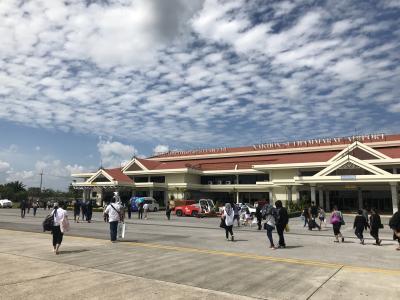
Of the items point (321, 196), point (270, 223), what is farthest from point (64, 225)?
point (321, 196)

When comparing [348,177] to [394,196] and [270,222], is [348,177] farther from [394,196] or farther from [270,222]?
[270,222]

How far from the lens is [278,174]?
4694 cm

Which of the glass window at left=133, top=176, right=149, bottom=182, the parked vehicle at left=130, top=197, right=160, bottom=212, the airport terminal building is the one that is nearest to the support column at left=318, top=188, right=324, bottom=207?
the airport terminal building

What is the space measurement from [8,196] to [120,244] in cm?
8117

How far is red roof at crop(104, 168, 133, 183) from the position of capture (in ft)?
174

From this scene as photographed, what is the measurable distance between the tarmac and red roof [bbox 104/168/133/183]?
40582mm

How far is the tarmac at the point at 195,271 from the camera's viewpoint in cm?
654

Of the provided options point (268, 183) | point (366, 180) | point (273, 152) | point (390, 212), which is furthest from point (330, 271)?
point (273, 152)

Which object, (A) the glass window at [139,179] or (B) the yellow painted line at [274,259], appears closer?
(B) the yellow painted line at [274,259]

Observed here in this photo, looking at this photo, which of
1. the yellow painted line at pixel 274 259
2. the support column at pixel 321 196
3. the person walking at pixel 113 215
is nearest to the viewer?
the yellow painted line at pixel 274 259

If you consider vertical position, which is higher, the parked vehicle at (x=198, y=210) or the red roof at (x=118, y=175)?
the red roof at (x=118, y=175)

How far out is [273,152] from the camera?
54.8m

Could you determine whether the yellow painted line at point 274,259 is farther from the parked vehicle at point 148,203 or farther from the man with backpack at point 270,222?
the parked vehicle at point 148,203

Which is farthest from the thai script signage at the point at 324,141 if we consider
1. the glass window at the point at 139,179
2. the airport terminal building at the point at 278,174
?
the glass window at the point at 139,179
